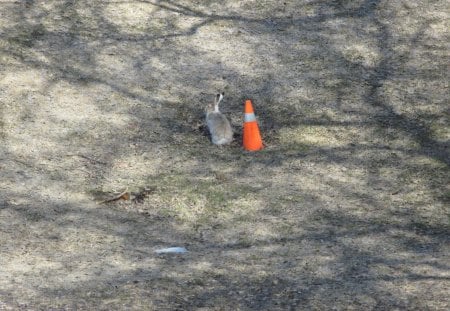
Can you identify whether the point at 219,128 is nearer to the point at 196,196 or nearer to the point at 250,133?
the point at 250,133

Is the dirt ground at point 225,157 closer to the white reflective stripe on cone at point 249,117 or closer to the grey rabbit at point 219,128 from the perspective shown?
the grey rabbit at point 219,128

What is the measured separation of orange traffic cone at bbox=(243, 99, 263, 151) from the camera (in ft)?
30.6

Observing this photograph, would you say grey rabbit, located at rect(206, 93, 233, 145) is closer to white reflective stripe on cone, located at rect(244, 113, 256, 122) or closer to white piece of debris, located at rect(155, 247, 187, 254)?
white reflective stripe on cone, located at rect(244, 113, 256, 122)

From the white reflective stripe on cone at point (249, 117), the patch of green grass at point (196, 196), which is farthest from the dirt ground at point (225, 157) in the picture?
the white reflective stripe on cone at point (249, 117)

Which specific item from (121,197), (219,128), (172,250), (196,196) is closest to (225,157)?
(219,128)

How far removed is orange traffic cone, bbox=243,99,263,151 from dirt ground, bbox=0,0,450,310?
85mm

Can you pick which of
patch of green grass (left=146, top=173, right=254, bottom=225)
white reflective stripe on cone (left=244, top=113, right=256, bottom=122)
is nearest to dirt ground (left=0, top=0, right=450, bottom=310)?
patch of green grass (left=146, top=173, right=254, bottom=225)

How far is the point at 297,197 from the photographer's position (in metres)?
8.45

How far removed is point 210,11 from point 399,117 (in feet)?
10.7

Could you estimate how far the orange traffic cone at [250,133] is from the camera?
932 cm

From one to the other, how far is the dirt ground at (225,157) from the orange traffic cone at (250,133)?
85 millimetres

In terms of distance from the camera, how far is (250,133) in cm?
931

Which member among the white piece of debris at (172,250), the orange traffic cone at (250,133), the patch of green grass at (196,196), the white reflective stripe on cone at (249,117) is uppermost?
the white reflective stripe on cone at (249,117)

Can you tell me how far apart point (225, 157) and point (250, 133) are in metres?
0.34
